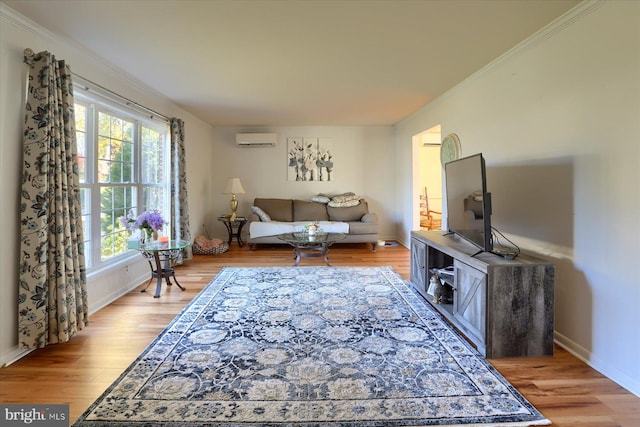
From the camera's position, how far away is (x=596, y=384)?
198 cm

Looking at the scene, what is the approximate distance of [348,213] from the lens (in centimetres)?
662

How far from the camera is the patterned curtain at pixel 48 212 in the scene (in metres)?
2.31

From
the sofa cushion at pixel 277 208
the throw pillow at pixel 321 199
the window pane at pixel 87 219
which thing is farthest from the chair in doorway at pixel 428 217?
the window pane at pixel 87 219

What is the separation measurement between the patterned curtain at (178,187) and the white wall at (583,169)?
4.14 m

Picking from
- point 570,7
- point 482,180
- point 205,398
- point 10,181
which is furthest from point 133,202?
point 570,7

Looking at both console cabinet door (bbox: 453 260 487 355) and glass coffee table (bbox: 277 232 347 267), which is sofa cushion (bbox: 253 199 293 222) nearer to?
glass coffee table (bbox: 277 232 347 267)

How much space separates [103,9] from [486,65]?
10.8 ft

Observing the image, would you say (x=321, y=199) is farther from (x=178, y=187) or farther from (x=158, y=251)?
(x=158, y=251)

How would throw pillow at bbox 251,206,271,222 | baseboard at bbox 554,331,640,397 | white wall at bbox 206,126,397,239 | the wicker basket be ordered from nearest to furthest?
1. baseboard at bbox 554,331,640,397
2. the wicker basket
3. throw pillow at bbox 251,206,271,222
4. white wall at bbox 206,126,397,239

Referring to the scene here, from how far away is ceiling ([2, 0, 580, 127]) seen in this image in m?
2.22

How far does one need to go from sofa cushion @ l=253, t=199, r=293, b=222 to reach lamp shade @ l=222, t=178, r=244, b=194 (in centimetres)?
41

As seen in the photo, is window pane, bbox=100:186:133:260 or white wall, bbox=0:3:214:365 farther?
window pane, bbox=100:186:133:260

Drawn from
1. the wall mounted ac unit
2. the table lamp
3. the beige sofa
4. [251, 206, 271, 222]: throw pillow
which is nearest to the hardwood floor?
the beige sofa

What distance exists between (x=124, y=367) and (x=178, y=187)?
3.25m
